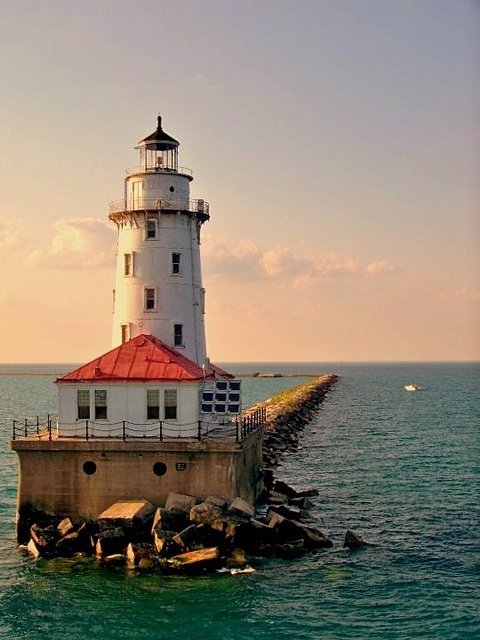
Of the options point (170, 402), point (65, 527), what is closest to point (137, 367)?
point (170, 402)

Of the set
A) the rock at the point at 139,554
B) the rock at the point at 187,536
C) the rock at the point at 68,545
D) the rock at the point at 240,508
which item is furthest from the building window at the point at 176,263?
the rock at the point at 139,554

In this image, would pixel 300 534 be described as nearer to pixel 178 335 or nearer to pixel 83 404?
→ pixel 83 404

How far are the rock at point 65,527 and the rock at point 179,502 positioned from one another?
330 centimetres


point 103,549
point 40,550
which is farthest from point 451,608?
point 40,550

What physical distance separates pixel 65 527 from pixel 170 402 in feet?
18.6

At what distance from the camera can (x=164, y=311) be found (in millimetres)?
35188

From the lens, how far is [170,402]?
1188 inches

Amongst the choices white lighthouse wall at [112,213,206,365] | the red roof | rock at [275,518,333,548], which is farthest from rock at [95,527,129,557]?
white lighthouse wall at [112,213,206,365]

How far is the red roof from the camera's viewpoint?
1190 inches

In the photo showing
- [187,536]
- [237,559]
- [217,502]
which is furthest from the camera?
[217,502]

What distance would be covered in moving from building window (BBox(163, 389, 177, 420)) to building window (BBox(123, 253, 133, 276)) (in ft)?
24.1

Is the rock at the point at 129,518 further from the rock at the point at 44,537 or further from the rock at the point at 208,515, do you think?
the rock at the point at 44,537

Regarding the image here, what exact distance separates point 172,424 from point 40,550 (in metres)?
6.22

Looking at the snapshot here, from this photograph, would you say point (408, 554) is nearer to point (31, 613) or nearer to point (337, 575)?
point (337, 575)
